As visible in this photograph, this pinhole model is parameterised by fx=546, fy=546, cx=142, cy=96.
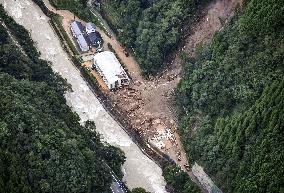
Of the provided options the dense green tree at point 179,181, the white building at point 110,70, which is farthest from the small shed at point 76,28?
the dense green tree at point 179,181

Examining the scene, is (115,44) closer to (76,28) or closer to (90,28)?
(90,28)

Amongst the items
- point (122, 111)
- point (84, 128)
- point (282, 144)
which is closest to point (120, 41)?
point (122, 111)

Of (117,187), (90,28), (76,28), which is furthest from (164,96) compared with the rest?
(76,28)

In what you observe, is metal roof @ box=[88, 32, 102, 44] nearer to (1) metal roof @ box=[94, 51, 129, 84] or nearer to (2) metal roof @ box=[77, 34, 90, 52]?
(2) metal roof @ box=[77, 34, 90, 52]

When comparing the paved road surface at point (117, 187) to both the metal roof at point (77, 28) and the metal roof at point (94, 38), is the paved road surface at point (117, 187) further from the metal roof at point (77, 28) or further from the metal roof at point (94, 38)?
the metal roof at point (77, 28)

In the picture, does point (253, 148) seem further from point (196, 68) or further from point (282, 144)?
point (196, 68)
